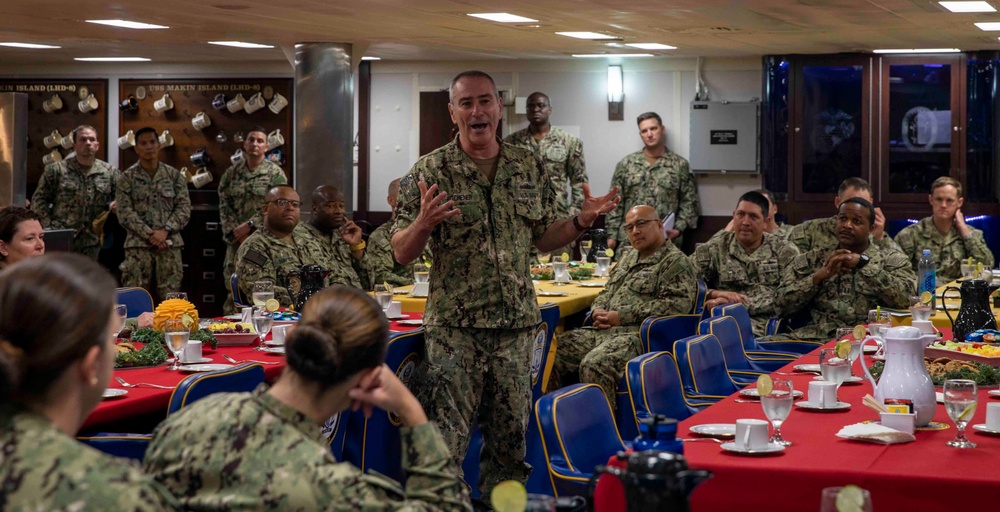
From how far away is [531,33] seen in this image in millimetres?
10203

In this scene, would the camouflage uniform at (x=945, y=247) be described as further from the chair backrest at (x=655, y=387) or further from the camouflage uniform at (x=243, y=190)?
the camouflage uniform at (x=243, y=190)

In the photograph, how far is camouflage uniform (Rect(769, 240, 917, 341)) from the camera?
7.10 metres

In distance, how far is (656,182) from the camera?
12.6 meters

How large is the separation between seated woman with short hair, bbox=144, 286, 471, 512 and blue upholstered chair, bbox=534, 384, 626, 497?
3.54 ft

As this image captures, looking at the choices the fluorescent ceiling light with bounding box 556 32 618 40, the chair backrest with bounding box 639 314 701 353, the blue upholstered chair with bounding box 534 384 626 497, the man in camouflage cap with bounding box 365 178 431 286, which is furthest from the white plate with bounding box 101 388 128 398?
the fluorescent ceiling light with bounding box 556 32 618 40

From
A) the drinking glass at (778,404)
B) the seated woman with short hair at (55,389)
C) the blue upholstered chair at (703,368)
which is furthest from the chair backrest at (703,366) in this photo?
the seated woman with short hair at (55,389)

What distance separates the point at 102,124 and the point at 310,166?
15.8 ft

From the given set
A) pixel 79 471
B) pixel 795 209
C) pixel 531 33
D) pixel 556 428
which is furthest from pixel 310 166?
pixel 79 471

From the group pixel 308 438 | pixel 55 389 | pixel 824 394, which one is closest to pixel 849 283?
pixel 824 394

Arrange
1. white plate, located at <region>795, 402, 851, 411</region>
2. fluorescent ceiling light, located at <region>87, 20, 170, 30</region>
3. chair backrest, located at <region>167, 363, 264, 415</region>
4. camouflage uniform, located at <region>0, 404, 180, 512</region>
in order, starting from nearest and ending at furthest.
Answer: camouflage uniform, located at <region>0, 404, 180, 512</region> → chair backrest, located at <region>167, 363, 264, 415</region> → white plate, located at <region>795, 402, 851, 411</region> → fluorescent ceiling light, located at <region>87, 20, 170, 30</region>

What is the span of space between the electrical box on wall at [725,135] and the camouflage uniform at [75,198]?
19.1ft

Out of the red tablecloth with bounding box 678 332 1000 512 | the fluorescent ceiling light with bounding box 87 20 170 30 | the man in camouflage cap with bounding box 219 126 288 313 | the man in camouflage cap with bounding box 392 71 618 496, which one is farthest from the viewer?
the man in camouflage cap with bounding box 219 126 288 313

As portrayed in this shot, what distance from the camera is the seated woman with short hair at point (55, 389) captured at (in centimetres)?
171

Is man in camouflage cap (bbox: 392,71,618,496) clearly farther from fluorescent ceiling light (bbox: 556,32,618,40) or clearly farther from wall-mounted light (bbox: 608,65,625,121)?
wall-mounted light (bbox: 608,65,625,121)
